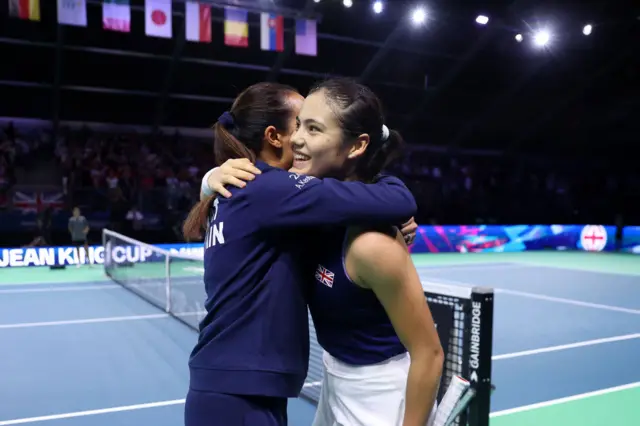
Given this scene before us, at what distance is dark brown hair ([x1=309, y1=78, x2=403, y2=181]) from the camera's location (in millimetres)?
1592

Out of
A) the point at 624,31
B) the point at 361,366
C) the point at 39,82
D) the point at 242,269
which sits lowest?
the point at 361,366

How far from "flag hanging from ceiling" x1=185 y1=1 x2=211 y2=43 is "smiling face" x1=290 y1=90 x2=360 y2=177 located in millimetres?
14595

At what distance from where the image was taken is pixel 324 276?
1597 mm

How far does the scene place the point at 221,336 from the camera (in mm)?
1600

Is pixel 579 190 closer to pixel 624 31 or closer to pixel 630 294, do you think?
pixel 624 31

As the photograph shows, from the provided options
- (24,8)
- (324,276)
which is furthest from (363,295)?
(24,8)

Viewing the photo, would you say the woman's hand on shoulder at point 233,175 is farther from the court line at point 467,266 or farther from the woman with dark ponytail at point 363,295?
the court line at point 467,266

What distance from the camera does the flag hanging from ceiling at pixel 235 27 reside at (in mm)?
15500

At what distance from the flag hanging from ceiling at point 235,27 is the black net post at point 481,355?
14334 mm

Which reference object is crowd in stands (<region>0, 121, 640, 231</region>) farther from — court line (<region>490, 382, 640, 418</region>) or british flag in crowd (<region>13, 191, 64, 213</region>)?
court line (<region>490, 382, 640, 418</region>)

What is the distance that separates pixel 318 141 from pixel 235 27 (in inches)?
592

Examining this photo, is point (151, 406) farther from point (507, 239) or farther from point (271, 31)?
point (507, 239)

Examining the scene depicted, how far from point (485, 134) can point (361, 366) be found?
992 inches

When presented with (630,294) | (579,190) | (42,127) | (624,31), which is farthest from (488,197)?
(42,127)
